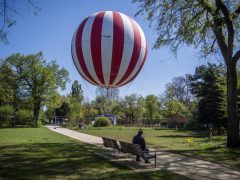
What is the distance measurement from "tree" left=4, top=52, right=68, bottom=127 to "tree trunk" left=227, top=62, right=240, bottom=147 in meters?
47.1

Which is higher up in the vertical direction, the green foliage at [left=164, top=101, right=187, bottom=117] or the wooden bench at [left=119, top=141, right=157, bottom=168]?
the green foliage at [left=164, top=101, right=187, bottom=117]

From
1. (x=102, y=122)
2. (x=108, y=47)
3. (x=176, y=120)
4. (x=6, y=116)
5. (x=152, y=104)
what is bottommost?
(x=102, y=122)

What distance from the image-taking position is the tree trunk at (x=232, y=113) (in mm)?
18562

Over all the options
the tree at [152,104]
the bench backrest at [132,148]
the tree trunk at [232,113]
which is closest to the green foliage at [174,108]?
the tree at [152,104]

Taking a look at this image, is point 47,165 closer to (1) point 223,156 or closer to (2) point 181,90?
(1) point 223,156

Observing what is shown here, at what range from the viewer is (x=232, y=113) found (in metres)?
18.8

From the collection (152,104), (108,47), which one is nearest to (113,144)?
(108,47)

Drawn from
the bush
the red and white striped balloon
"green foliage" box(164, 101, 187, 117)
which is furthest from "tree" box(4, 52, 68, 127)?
the red and white striped balloon

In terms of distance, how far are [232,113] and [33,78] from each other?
160 ft

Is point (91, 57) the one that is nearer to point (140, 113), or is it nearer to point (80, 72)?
point (80, 72)

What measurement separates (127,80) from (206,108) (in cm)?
2223

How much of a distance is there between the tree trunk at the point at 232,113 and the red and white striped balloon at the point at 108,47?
18.5ft

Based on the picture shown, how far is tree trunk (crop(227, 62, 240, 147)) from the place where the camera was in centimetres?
1856

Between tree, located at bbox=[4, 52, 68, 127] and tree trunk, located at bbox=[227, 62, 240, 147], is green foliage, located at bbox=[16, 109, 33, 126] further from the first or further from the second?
tree trunk, located at bbox=[227, 62, 240, 147]
